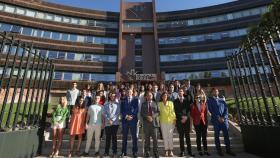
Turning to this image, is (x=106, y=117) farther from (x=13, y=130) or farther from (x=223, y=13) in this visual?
(x=223, y=13)

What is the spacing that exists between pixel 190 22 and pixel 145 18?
26.3ft

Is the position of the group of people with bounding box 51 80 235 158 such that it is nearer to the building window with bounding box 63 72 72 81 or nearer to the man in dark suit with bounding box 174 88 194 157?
the man in dark suit with bounding box 174 88 194 157

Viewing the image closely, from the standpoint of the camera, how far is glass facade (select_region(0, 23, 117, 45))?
115 feet

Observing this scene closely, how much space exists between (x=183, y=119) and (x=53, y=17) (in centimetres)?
3620

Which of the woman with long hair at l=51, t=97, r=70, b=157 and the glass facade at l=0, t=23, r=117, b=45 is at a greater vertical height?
the glass facade at l=0, t=23, r=117, b=45

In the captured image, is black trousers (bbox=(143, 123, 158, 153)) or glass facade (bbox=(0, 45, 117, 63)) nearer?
black trousers (bbox=(143, 123, 158, 153))

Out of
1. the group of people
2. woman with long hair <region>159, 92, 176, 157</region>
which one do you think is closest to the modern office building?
the group of people

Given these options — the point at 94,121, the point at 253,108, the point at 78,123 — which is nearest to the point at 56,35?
the point at 78,123

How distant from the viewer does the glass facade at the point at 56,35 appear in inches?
1375

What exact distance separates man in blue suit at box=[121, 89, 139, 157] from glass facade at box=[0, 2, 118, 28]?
114ft

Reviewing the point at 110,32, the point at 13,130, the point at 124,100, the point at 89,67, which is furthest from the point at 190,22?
the point at 13,130

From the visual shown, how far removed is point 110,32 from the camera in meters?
41.0

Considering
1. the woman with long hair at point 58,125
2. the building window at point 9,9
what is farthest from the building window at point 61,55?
the woman with long hair at point 58,125

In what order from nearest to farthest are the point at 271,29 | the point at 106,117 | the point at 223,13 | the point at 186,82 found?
the point at 271,29 → the point at 106,117 → the point at 186,82 → the point at 223,13
